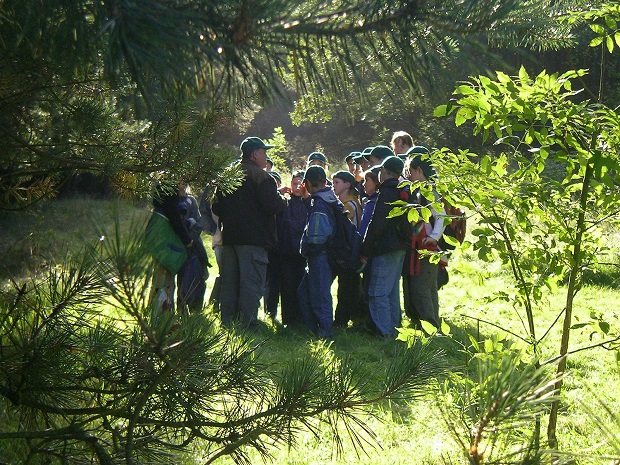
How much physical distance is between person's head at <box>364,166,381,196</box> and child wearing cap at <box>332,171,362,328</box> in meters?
0.54

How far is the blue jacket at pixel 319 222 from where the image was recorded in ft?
26.2

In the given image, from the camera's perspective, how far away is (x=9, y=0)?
1966 mm

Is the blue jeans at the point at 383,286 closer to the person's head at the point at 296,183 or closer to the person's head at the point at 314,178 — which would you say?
the person's head at the point at 314,178

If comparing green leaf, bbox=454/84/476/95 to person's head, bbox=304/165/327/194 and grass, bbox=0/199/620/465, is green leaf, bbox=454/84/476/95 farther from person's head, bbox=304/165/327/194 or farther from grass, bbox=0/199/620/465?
person's head, bbox=304/165/327/194

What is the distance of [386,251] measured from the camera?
25.4ft

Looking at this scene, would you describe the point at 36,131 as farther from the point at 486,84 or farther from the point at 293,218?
the point at 293,218

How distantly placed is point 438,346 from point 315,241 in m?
2.35

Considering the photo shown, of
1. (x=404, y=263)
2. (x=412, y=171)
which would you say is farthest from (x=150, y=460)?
(x=404, y=263)

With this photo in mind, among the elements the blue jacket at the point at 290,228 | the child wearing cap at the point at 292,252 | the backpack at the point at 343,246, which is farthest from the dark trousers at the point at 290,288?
the backpack at the point at 343,246

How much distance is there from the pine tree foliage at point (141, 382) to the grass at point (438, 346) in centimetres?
12

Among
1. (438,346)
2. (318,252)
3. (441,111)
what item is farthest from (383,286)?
(441,111)

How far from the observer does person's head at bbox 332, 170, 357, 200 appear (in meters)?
8.77

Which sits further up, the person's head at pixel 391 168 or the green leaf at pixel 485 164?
the person's head at pixel 391 168

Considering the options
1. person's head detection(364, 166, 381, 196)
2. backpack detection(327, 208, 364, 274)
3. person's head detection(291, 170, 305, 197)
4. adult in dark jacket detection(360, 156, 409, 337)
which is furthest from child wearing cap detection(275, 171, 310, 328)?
adult in dark jacket detection(360, 156, 409, 337)
